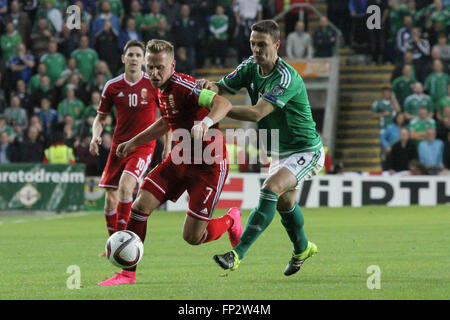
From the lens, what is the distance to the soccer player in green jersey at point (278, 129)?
8.56 m

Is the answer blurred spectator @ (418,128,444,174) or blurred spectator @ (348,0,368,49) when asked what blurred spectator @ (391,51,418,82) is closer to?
blurred spectator @ (348,0,368,49)

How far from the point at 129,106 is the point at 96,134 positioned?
504 mm

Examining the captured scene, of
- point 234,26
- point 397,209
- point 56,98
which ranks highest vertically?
point 234,26

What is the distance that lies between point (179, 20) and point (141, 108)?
41.0 ft

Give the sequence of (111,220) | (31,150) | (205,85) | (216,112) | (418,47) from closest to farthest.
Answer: (216,112), (205,85), (111,220), (31,150), (418,47)

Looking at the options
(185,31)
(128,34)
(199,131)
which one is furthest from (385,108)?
(199,131)

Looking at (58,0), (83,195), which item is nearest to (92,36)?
(58,0)

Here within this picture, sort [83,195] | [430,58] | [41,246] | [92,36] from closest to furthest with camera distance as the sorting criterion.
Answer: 1. [41,246]
2. [83,195]
3. [430,58]
4. [92,36]

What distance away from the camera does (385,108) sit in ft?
71.7

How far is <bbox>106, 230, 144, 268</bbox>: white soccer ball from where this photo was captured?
8.32 metres

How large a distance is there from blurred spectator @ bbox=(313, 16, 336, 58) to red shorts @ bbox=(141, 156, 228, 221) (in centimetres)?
1512

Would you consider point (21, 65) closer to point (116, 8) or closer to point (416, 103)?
point (116, 8)

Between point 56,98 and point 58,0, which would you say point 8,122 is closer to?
point 56,98

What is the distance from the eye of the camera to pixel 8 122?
2261cm
